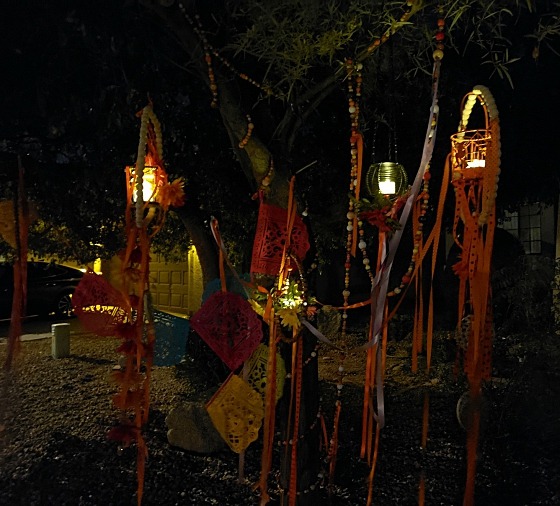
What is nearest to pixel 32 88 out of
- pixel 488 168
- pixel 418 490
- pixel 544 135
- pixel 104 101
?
pixel 104 101

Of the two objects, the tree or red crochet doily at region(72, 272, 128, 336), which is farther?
the tree

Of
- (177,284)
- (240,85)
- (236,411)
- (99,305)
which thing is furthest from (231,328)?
(177,284)

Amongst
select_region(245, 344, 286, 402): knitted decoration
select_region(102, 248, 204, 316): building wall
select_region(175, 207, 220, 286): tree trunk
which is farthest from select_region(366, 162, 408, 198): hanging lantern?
select_region(102, 248, 204, 316): building wall

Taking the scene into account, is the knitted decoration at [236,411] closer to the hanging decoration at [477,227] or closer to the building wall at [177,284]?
the hanging decoration at [477,227]

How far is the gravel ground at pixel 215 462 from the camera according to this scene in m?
4.41

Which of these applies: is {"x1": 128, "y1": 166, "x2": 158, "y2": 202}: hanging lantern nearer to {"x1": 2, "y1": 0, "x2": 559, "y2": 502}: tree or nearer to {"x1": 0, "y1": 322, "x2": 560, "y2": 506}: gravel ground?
{"x1": 2, "y1": 0, "x2": 559, "y2": 502}: tree

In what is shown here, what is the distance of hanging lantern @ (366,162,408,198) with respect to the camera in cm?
437

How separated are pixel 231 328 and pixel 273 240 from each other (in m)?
0.76

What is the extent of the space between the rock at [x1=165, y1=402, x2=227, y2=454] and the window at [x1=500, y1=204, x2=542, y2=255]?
28.5ft

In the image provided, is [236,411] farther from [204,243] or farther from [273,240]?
[204,243]

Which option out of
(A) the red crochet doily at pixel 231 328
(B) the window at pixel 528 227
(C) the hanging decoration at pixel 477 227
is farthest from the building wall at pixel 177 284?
(C) the hanging decoration at pixel 477 227

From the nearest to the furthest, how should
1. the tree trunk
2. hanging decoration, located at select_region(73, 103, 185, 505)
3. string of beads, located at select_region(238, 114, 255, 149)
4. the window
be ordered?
hanging decoration, located at select_region(73, 103, 185, 505)
string of beads, located at select_region(238, 114, 255, 149)
the tree trunk
the window

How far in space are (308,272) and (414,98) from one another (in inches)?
139

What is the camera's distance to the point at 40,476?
4.78 m
